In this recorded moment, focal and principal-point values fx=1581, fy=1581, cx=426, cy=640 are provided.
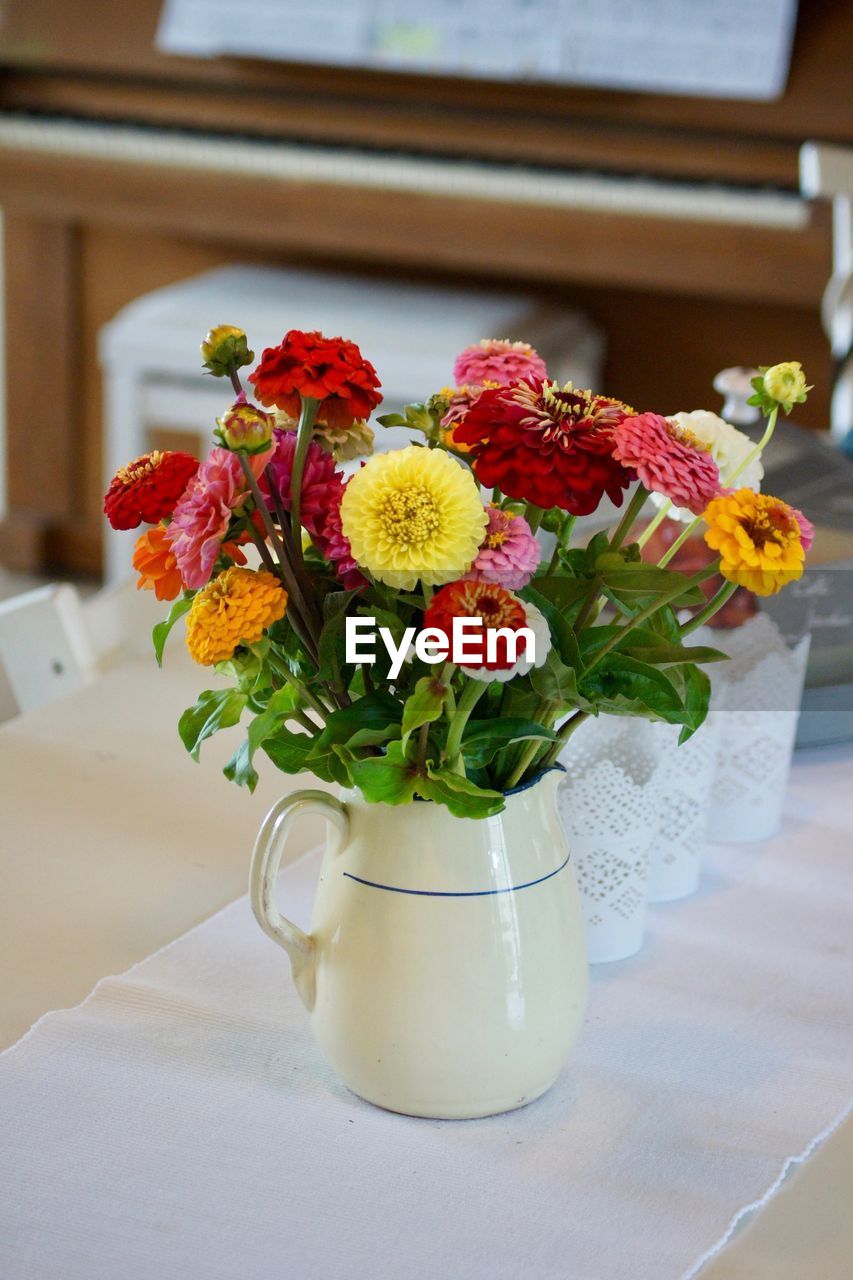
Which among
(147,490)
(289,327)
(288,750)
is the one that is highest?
(147,490)

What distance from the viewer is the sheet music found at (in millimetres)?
2389

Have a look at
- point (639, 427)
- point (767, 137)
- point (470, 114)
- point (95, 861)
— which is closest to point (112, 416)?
point (470, 114)

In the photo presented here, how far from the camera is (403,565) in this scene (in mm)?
551

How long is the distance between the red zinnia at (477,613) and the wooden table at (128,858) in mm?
253

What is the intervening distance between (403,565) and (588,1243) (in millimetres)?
275

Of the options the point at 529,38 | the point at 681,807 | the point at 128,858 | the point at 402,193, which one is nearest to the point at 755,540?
the point at 681,807

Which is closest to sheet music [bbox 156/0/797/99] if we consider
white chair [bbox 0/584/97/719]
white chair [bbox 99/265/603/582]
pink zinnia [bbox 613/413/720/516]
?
white chair [bbox 99/265/603/582]

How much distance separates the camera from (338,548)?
0.59 meters

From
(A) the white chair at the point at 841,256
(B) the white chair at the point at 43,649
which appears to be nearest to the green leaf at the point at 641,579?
(B) the white chair at the point at 43,649

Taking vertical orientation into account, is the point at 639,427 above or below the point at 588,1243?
above

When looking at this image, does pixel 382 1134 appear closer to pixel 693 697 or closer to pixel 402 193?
pixel 693 697

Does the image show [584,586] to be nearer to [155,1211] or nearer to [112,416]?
[155,1211]

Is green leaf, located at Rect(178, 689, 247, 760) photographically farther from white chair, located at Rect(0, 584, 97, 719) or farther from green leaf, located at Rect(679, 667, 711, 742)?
white chair, located at Rect(0, 584, 97, 719)

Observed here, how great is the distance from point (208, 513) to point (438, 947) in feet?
0.66
